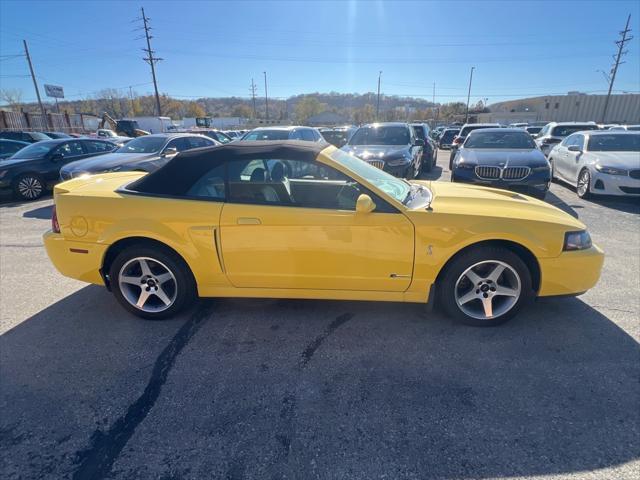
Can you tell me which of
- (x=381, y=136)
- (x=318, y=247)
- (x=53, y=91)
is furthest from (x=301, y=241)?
(x=53, y=91)

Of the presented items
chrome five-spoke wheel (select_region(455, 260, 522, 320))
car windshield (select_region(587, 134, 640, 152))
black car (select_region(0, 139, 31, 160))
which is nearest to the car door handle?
chrome five-spoke wheel (select_region(455, 260, 522, 320))

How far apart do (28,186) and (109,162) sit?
261 cm

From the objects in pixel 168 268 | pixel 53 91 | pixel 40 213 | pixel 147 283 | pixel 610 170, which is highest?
pixel 53 91

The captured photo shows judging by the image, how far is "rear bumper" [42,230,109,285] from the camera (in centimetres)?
309

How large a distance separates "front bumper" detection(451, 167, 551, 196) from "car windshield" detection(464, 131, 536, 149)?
4.47 feet

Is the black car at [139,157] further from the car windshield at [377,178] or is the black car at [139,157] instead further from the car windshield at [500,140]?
the car windshield at [500,140]

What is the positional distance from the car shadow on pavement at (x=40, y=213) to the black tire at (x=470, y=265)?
7.84 meters

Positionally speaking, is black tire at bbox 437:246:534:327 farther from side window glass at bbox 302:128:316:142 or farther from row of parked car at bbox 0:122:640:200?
side window glass at bbox 302:128:316:142

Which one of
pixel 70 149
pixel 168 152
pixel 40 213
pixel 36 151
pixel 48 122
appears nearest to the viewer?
pixel 40 213

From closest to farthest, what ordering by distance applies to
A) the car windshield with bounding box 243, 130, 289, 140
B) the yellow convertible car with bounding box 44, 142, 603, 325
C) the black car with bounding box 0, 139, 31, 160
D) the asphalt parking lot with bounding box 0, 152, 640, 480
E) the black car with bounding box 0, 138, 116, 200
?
the asphalt parking lot with bounding box 0, 152, 640, 480 → the yellow convertible car with bounding box 44, 142, 603, 325 → the black car with bounding box 0, 138, 116, 200 → the car windshield with bounding box 243, 130, 289, 140 → the black car with bounding box 0, 139, 31, 160

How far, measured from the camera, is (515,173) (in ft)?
22.9

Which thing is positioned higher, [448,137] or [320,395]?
[448,137]

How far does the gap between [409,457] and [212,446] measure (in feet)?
3.54

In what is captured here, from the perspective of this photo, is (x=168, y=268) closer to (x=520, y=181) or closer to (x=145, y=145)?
(x=520, y=181)
